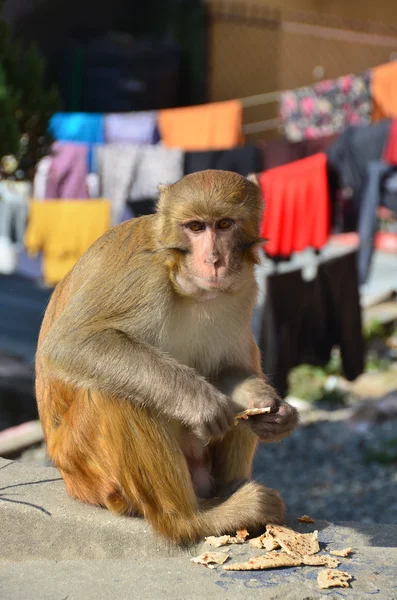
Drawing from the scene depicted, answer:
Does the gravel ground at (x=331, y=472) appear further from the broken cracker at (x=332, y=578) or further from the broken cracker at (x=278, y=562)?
the broken cracker at (x=332, y=578)

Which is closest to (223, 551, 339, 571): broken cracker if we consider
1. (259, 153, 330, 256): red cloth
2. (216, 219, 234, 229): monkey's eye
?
(216, 219, 234, 229): monkey's eye

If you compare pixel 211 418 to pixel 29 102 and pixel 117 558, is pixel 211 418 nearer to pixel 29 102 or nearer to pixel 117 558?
pixel 117 558

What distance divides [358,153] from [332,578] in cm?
569

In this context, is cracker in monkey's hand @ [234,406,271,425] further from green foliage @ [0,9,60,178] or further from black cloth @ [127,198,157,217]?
black cloth @ [127,198,157,217]

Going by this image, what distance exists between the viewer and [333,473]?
244 inches

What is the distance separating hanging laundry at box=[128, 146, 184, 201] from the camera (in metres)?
8.18

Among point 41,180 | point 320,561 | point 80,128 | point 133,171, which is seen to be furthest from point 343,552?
point 80,128

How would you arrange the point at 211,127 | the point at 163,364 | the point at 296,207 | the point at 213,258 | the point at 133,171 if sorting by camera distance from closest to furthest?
the point at 213,258, the point at 163,364, the point at 296,207, the point at 133,171, the point at 211,127

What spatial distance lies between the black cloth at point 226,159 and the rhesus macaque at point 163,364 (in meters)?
5.00

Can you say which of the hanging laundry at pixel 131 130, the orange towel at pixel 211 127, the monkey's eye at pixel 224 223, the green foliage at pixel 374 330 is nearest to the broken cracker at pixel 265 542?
the monkey's eye at pixel 224 223

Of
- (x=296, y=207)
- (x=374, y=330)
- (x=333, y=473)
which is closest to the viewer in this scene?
(x=333, y=473)

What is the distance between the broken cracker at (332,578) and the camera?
2666mm

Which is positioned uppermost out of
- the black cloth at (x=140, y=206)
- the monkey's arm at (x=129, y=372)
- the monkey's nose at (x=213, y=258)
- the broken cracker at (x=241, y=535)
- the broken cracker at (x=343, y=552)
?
the monkey's nose at (x=213, y=258)

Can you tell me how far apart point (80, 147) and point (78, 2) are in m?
6.75
